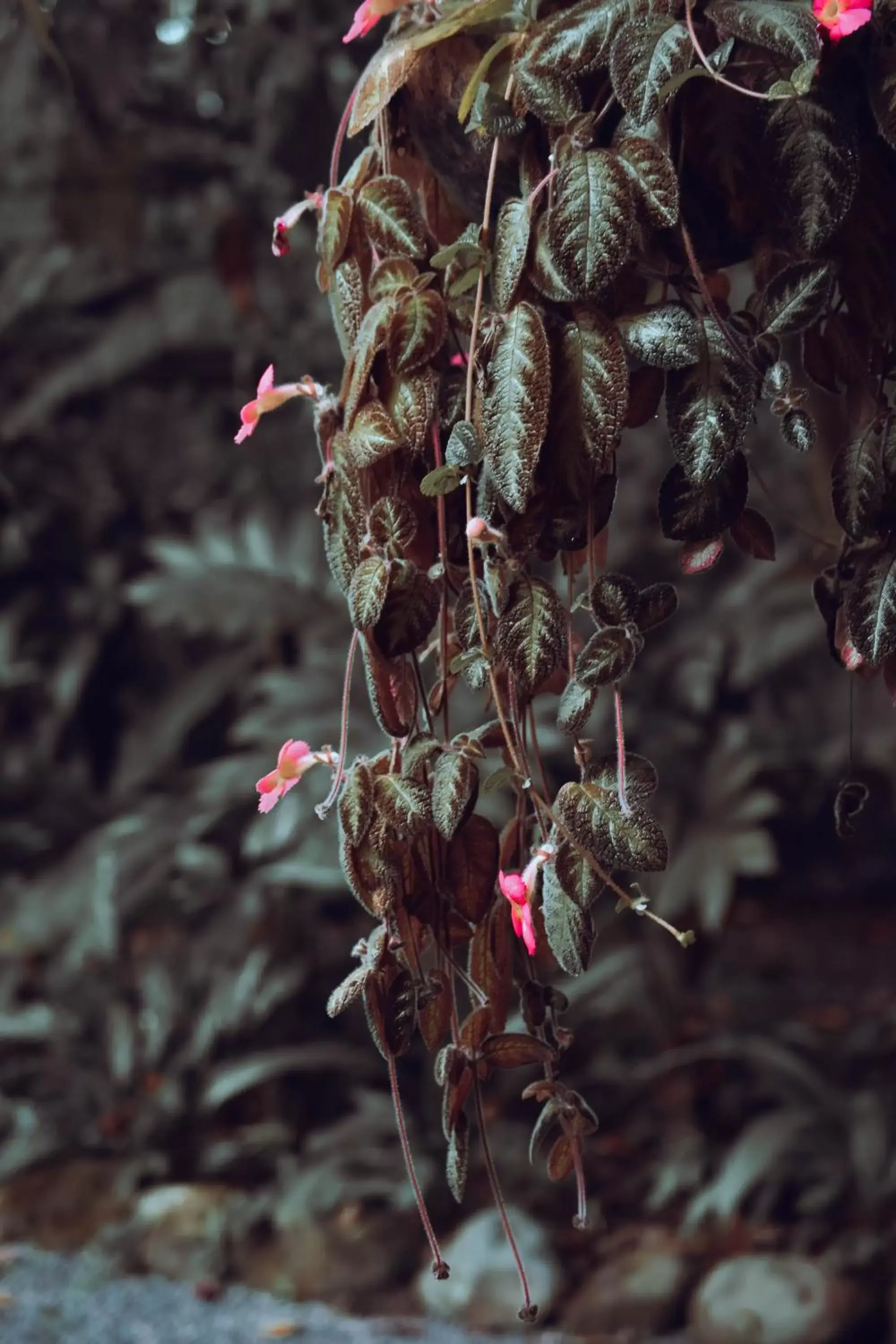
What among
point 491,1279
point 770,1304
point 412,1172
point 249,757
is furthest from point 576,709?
point 249,757

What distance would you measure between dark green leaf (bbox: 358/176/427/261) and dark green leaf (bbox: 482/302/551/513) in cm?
10

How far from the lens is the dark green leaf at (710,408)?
1.86 ft

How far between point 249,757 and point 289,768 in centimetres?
177

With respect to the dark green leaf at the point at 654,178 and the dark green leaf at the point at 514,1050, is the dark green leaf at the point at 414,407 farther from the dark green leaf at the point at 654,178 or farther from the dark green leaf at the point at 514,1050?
the dark green leaf at the point at 514,1050

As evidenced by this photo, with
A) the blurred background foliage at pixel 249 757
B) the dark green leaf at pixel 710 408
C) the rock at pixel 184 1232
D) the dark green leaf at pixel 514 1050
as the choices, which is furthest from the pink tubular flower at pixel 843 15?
the rock at pixel 184 1232

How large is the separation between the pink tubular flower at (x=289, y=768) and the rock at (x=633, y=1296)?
147cm

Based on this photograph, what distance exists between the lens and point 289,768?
2.18 ft

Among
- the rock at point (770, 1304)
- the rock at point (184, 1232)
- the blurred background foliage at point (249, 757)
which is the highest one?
the blurred background foliage at point (249, 757)

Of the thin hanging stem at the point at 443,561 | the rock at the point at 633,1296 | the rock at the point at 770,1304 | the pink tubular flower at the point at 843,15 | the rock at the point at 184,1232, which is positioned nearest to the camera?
the pink tubular flower at the point at 843,15

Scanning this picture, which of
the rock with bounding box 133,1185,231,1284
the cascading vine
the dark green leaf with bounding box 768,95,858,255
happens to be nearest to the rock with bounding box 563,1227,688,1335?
the rock with bounding box 133,1185,231,1284

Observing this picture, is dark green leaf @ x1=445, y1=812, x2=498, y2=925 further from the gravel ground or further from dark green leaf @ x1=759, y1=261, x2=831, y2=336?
the gravel ground

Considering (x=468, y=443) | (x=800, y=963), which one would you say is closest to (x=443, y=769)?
(x=468, y=443)

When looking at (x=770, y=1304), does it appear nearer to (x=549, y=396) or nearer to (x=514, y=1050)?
(x=514, y=1050)

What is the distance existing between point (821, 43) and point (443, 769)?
0.36 m
